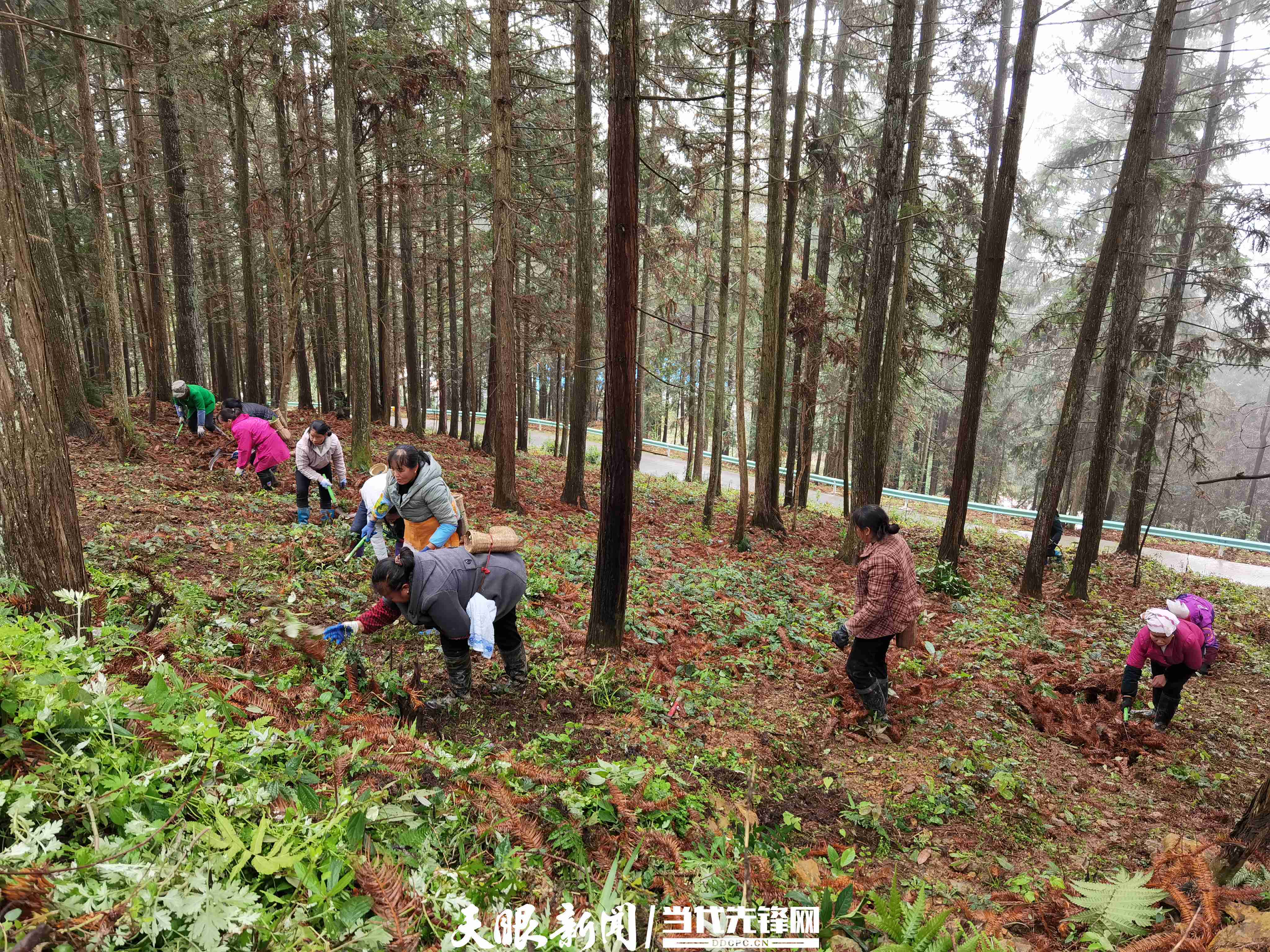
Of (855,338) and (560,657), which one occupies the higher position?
(855,338)

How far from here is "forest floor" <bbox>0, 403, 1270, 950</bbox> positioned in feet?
7.67

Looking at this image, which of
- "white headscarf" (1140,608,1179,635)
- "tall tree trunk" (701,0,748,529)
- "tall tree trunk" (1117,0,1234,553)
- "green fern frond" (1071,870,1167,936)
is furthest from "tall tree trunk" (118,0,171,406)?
"tall tree trunk" (1117,0,1234,553)

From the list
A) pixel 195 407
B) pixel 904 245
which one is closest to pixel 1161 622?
pixel 904 245

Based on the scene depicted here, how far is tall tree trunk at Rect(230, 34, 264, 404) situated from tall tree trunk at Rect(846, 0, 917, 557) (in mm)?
12780

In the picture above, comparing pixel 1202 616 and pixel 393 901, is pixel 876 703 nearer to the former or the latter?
pixel 1202 616

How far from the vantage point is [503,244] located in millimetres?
Result: 10398

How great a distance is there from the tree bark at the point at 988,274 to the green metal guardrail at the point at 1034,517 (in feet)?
17.4

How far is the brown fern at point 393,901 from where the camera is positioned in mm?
2209

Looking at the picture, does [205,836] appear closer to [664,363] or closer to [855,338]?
[855,338]

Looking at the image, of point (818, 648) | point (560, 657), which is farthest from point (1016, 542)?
point (560, 657)

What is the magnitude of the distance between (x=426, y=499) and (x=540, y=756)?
8.80 feet

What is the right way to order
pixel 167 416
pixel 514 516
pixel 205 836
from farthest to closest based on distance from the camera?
pixel 167 416 < pixel 514 516 < pixel 205 836

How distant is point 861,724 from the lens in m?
5.89

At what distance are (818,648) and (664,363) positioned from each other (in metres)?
25.4
